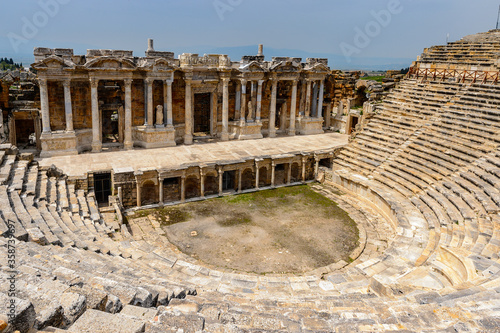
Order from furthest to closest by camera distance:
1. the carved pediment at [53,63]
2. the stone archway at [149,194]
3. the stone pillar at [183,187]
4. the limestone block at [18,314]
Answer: the carved pediment at [53,63], the stone pillar at [183,187], the stone archway at [149,194], the limestone block at [18,314]

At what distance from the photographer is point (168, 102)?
68.7 ft

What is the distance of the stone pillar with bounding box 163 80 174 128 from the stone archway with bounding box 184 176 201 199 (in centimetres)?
430

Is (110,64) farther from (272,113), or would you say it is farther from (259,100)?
(272,113)

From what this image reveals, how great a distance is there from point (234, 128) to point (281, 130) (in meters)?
3.71

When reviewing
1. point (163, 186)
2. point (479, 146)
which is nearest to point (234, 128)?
point (163, 186)

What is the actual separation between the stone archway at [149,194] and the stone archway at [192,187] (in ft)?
5.17

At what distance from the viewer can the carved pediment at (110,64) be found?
18359mm

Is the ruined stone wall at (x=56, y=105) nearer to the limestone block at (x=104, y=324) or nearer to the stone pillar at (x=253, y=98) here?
the stone pillar at (x=253, y=98)

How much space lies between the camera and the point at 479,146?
1628 centimetres

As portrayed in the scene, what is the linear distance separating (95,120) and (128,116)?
161 centimetres

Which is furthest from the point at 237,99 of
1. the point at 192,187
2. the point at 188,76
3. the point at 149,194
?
the point at 149,194

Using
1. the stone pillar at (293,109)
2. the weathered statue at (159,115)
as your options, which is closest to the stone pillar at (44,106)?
the weathered statue at (159,115)

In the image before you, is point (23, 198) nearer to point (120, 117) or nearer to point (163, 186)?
point (163, 186)

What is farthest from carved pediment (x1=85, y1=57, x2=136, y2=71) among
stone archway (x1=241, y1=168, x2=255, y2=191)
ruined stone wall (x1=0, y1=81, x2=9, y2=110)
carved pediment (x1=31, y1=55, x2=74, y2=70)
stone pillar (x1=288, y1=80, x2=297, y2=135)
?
stone pillar (x1=288, y1=80, x2=297, y2=135)
